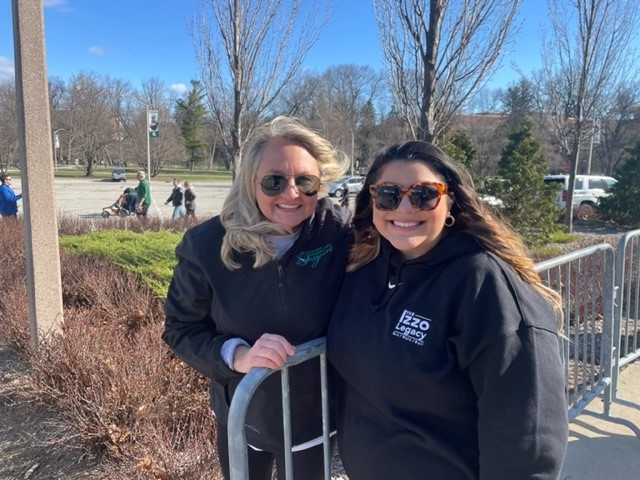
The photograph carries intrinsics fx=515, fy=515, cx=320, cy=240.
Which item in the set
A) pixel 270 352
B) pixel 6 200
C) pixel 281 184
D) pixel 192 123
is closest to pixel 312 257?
pixel 281 184

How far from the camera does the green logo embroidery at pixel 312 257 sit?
1.84 meters

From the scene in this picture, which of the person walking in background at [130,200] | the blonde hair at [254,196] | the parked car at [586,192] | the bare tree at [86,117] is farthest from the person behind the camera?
the bare tree at [86,117]

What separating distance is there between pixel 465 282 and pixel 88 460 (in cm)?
266

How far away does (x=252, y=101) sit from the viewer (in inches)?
408

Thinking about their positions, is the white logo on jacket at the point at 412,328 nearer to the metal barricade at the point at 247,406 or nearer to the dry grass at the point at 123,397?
the metal barricade at the point at 247,406

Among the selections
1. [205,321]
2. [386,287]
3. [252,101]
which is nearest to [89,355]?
[205,321]

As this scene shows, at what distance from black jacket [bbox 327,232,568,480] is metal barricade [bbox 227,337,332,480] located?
9 centimetres

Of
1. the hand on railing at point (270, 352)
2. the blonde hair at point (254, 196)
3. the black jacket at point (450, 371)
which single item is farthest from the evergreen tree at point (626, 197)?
the hand on railing at point (270, 352)

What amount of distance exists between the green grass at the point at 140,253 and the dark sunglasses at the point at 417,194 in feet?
13.0

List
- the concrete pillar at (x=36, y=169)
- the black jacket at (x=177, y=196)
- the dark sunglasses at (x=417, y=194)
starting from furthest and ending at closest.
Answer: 1. the black jacket at (x=177, y=196)
2. the concrete pillar at (x=36, y=169)
3. the dark sunglasses at (x=417, y=194)

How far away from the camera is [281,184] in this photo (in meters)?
1.85

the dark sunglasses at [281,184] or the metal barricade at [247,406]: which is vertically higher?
the dark sunglasses at [281,184]

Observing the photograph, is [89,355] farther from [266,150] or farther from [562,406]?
[562,406]

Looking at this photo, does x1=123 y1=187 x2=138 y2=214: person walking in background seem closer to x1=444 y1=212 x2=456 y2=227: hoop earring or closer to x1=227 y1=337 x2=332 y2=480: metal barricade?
x1=227 y1=337 x2=332 y2=480: metal barricade
